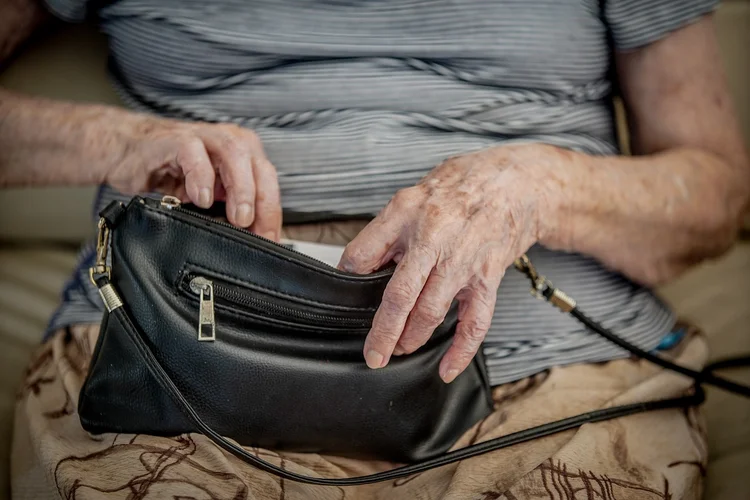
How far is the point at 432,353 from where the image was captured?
2.16ft

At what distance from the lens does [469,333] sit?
63 centimetres

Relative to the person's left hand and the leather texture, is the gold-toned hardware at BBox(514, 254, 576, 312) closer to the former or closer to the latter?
the person's left hand

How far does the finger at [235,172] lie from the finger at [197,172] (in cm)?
2

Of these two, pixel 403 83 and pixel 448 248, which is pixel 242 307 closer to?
pixel 448 248

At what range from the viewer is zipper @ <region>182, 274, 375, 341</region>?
0.58m

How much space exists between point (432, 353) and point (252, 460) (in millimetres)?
199

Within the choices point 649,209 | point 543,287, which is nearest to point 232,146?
point 543,287

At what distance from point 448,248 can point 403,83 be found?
0.26 m

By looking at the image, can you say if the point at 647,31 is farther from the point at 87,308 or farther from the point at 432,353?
the point at 87,308

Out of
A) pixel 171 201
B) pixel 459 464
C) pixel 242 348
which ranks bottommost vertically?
pixel 459 464

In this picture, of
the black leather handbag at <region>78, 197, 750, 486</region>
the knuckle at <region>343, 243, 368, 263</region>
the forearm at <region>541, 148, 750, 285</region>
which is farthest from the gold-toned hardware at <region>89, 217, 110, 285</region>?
the forearm at <region>541, 148, 750, 285</region>

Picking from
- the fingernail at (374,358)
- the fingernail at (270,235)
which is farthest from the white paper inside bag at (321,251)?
the fingernail at (374,358)

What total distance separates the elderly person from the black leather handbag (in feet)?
0.11

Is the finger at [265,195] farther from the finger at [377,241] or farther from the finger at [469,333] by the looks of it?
the finger at [469,333]
